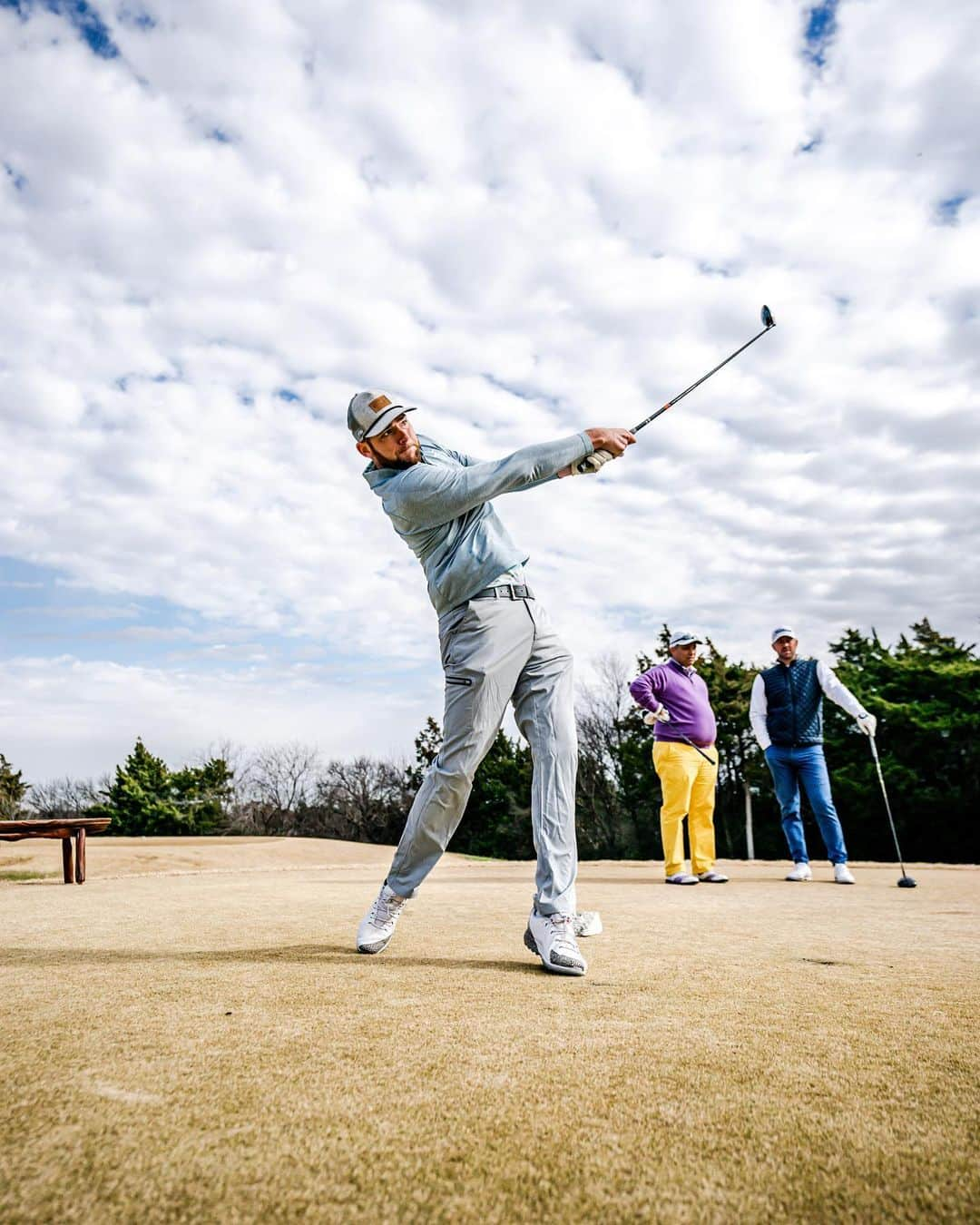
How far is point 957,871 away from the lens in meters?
8.97

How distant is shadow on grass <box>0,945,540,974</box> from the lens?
9.20ft

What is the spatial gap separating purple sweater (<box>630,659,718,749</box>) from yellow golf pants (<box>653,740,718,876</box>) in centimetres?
11

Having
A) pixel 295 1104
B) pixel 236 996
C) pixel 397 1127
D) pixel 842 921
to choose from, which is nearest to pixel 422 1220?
pixel 397 1127

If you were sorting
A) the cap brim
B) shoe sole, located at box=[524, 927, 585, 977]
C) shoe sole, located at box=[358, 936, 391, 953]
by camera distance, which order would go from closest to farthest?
shoe sole, located at box=[524, 927, 585, 977], shoe sole, located at box=[358, 936, 391, 953], the cap brim

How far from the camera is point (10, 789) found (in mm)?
35031

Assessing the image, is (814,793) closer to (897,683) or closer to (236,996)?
(236,996)

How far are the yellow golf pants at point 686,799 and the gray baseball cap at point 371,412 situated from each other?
198 inches

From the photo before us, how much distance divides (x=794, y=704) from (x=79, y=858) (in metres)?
6.77

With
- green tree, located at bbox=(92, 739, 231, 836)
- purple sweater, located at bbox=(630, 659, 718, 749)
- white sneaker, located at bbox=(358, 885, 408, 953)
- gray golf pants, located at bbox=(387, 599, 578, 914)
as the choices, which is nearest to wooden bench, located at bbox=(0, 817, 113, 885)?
purple sweater, located at bbox=(630, 659, 718, 749)

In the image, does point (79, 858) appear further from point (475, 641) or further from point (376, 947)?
point (475, 641)

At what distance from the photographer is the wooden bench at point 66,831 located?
7.82 metres

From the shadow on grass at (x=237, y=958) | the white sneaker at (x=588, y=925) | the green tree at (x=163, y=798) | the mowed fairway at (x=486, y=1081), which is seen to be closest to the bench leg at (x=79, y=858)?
the mowed fairway at (x=486, y=1081)

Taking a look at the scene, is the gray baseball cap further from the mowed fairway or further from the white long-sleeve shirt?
the white long-sleeve shirt

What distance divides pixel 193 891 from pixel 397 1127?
18.4 feet
